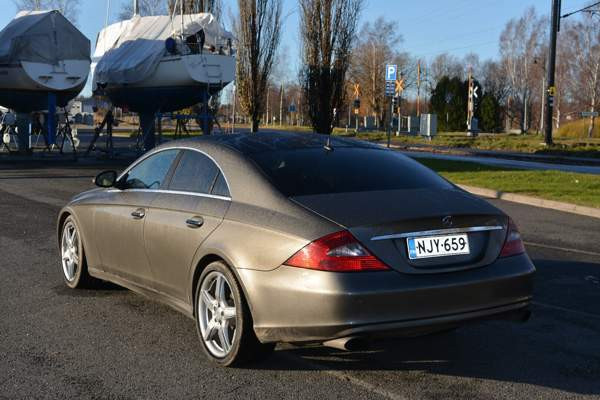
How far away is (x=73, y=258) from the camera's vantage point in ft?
22.0

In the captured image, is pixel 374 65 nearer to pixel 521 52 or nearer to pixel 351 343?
pixel 521 52

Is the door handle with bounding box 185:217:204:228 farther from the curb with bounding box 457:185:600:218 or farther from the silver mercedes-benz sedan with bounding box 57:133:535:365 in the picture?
the curb with bounding box 457:185:600:218

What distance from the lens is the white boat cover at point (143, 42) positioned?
1041 inches

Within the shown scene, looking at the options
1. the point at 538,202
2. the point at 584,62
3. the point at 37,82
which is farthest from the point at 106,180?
the point at 584,62

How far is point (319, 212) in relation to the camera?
4.24m

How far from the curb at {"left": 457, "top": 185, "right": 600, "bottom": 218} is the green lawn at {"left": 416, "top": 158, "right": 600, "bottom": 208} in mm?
175

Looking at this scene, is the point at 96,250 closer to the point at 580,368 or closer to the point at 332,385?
the point at 332,385

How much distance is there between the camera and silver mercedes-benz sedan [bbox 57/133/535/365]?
13.2 feet

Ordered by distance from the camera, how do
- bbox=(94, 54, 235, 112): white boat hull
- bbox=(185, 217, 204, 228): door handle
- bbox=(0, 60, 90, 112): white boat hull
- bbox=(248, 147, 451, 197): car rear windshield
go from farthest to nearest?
1. bbox=(94, 54, 235, 112): white boat hull
2. bbox=(0, 60, 90, 112): white boat hull
3. bbox=(185, 217, 204, 228): door handle
4. bbox=(248, 147, 451, 197): car rear windshield

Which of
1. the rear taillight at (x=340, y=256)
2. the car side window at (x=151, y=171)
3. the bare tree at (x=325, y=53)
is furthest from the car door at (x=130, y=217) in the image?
the bare tree at (x=325, y=53)

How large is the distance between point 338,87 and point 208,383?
26.8 metres

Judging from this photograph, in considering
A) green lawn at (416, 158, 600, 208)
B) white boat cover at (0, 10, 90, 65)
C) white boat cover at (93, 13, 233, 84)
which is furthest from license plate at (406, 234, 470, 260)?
white boat cover at (0, 10, 90, 65)

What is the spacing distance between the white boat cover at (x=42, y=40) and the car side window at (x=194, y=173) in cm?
2192

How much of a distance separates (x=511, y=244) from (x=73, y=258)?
3929mm
